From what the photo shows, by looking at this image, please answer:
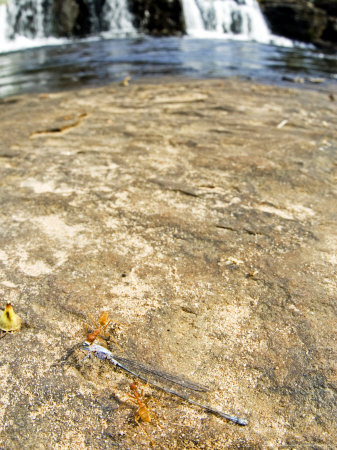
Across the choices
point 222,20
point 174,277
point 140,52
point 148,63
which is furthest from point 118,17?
point 174,277

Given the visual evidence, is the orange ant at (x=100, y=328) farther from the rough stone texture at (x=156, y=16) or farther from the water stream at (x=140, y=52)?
the rough stone texture at (x=156, y=16)

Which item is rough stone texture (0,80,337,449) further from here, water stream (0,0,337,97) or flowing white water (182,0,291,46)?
flowing white water (182,0,291,46)

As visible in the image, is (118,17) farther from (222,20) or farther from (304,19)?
(304,19)

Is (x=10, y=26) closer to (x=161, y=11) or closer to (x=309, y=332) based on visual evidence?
(x=161, y=11)

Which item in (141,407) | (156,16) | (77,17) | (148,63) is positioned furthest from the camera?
(156,16)

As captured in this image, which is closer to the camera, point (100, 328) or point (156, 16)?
point (100, 328)
